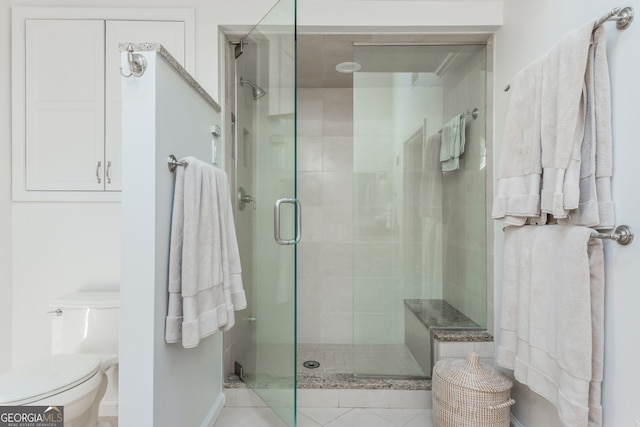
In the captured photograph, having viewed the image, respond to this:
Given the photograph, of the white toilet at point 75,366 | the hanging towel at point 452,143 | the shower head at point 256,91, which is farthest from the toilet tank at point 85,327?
the hanging towel at point 452,143

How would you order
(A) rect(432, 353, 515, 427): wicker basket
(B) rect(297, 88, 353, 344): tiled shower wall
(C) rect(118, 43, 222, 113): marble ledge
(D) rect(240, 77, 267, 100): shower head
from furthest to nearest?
1. (B) rect(297, 88, 353, 344): tiled shower wall
2. (D) rect(240, 77, 267, 100): shower head
3. (A) rect(432, 353, 515, 427): wicker basket
4. (C) rect(118, 43, 222, 113): marble ledge

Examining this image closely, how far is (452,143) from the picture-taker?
243 cm

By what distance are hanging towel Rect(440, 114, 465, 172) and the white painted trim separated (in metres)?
2.12

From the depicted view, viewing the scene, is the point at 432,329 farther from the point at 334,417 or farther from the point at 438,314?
the point at 334,417

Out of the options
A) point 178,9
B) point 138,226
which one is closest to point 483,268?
point 138,226

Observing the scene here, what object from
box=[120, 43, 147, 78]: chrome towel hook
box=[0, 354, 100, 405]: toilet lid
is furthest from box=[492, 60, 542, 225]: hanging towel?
box=[0, 354, 100, 405]: toilet lid

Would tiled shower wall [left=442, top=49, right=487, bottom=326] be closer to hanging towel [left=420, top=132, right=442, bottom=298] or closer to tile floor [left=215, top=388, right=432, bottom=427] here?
hanging towel [left=420, top=132, right=442, bottom=298]

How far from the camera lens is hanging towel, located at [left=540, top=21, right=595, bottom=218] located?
47.6 inches

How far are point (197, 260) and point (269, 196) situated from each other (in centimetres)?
58

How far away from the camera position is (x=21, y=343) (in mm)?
2098

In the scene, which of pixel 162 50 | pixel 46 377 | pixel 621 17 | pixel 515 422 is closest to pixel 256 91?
pixel 162 50

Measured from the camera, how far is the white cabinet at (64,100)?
6.79ft

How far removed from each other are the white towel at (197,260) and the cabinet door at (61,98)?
108cm

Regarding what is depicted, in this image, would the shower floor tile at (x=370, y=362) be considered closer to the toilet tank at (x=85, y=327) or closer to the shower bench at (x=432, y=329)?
the shower bench at (x=432, y=329)
